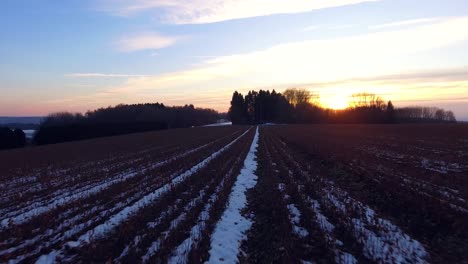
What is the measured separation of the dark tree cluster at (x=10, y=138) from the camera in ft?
226

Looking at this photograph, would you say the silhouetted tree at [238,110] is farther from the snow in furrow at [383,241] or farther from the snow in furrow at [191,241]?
the snow in furrow at [383,241]

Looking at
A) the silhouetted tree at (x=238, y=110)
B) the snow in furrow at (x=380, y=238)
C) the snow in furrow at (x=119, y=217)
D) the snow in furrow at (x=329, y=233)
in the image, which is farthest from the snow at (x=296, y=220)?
the silhouetted tree at (x=238, y=110)

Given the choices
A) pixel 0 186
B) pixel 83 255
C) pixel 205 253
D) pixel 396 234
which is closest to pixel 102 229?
pixel 83 255

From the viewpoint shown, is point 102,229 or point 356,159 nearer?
point 102,229

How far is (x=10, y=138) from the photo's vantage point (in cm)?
6975

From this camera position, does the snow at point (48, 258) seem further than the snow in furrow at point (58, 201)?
No

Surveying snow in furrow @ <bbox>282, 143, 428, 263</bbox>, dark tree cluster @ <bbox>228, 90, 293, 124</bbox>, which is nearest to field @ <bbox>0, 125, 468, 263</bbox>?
snow in furrow @ <bbox>282, 143, 428, 263</bbox>

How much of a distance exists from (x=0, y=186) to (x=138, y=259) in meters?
14.7

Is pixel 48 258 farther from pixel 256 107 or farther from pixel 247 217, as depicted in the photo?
pixel 256 107

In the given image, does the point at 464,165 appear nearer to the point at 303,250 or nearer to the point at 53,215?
the point at 303,250

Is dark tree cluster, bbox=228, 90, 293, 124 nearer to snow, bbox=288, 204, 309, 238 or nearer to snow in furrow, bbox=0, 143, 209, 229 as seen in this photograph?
snow in furrow, bbox=0, 143, 209, 229

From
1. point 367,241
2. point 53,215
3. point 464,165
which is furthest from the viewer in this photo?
point 464,165

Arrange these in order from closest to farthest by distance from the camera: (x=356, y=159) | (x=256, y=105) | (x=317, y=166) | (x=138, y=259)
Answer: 1. (x=138, y=259)
2. (x=317, y=166)
3. (x=356, y=159)
4. (x=256, y=105)

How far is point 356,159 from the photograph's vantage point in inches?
805
